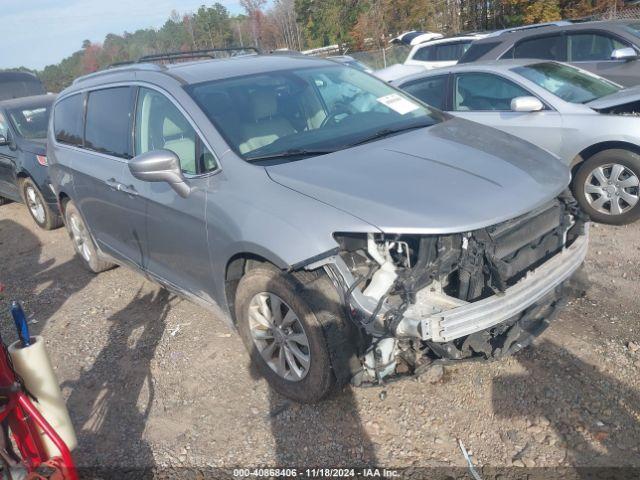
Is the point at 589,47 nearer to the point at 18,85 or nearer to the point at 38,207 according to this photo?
the point at 38,207

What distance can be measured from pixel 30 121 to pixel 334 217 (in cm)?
702

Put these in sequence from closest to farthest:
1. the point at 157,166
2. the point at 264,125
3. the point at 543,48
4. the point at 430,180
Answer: the point at 430,180, the point at 157,166, the point at 264,125, the point at 543,48

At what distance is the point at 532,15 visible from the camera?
20.7 meters

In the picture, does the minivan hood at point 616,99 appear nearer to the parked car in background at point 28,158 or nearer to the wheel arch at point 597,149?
the wheel arch at point 597,149

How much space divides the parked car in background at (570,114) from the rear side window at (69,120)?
3.89m

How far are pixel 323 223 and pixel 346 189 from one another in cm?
23

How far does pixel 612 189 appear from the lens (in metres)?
5.14

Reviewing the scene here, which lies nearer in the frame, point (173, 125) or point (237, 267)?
point (237, 267)

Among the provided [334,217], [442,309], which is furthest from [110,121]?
[442,309]

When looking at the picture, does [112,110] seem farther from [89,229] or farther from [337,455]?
[337,455]

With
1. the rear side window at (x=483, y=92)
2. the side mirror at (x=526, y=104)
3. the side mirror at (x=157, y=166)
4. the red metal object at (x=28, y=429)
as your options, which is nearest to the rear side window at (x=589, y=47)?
the rear side window at (x=483, y=92)

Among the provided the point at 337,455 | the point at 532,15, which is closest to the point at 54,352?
the point at 337,455

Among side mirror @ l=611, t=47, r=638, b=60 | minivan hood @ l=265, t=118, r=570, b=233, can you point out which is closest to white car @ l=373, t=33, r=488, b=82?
side mirror @ l=611, t=47, r=638, b=60

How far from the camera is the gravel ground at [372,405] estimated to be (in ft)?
9.15
